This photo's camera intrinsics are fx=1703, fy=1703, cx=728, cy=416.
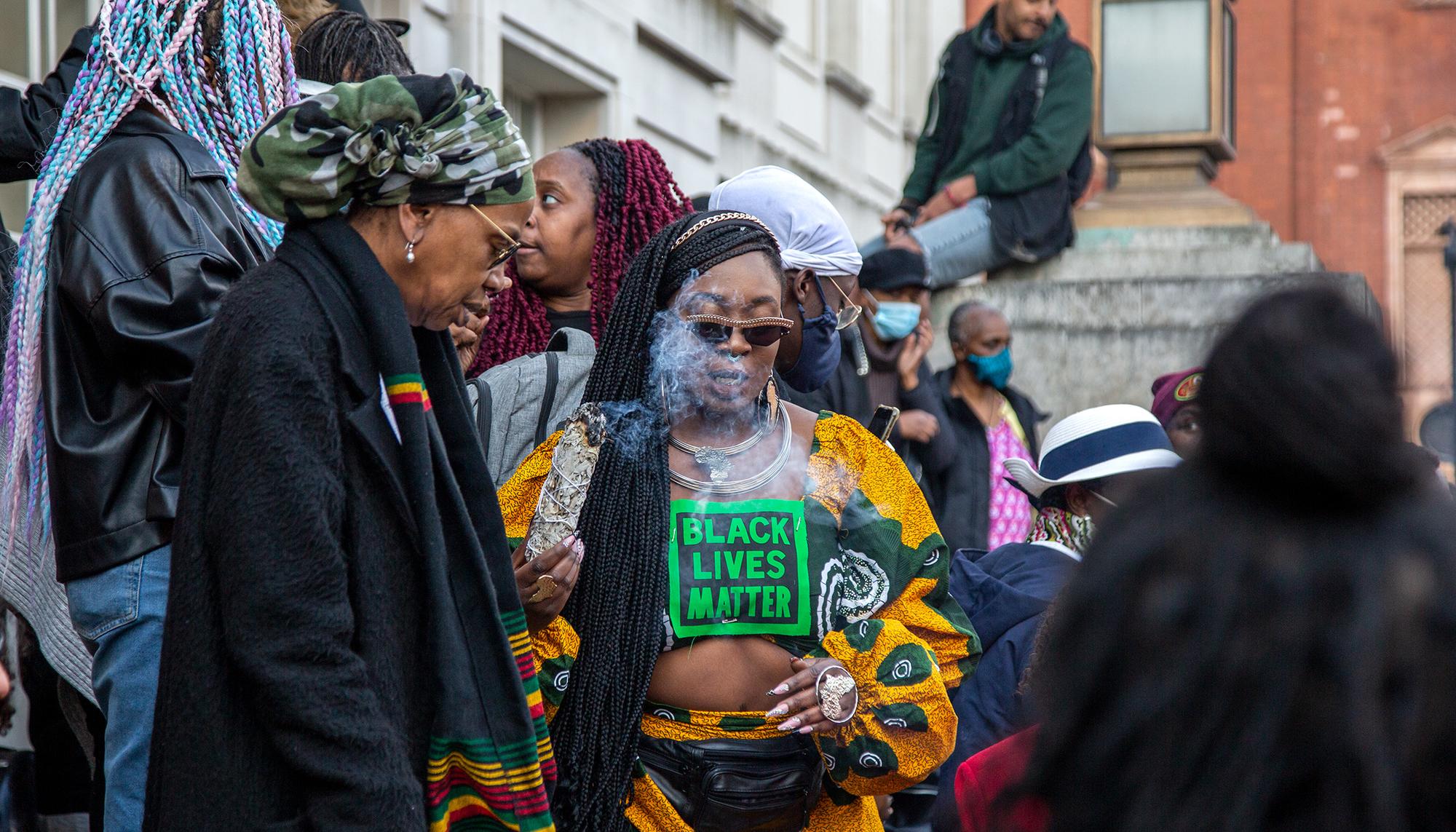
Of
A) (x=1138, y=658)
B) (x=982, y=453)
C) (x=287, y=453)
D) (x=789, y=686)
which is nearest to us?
(x=1138, y=658)

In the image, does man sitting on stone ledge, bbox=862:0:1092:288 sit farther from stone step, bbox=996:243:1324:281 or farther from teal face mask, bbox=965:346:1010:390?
teal face mask, bbox=965:346:1010:390

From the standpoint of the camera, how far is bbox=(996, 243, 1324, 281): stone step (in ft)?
27.6

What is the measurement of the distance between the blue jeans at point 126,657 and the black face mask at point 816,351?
1.64m

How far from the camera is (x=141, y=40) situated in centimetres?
329

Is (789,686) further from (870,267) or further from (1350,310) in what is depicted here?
(870,267)

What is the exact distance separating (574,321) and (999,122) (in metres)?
4.48

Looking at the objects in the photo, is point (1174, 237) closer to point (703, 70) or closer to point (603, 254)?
point (703, 70)

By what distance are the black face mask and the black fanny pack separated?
3.80 ft

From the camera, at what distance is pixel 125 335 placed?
2.98 metres

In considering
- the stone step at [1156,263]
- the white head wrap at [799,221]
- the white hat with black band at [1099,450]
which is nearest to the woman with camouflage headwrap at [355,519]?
the white head wrap at [799,221]

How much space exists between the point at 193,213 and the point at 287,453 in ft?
3.38

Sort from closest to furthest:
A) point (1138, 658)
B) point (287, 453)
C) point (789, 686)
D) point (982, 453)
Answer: point (1138, 658) → point (287, 453) → point (789, 686) → point (982, 453)

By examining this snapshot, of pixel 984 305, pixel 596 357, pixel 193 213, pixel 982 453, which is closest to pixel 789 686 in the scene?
pixel 596 357

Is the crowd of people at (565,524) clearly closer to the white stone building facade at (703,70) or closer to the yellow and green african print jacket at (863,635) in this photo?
the yellow and green african print jacket at (863,635)
